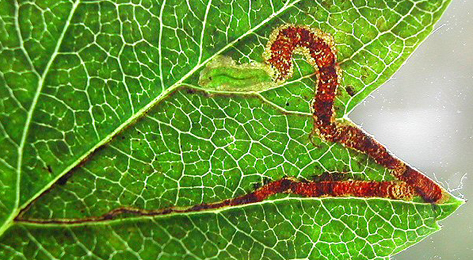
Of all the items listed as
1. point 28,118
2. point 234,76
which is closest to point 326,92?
point 234,76

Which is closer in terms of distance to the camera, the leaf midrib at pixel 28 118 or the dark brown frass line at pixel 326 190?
the leaf midrib at pixel 28 118

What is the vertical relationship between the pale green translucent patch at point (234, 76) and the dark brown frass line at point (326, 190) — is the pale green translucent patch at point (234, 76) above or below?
above

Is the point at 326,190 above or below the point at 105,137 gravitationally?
above

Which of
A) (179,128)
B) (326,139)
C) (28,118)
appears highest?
(326,139)

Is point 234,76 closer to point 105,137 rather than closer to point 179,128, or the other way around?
point 179,128

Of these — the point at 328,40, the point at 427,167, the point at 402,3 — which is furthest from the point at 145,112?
the point at 427,167

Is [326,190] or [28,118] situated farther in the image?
[326,190]

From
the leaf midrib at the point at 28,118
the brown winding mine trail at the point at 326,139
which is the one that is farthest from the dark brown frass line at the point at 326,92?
the leaf midrib at the point at 28,118

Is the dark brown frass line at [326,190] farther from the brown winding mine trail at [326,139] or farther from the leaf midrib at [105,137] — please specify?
the leaf midrib at [105,137]
